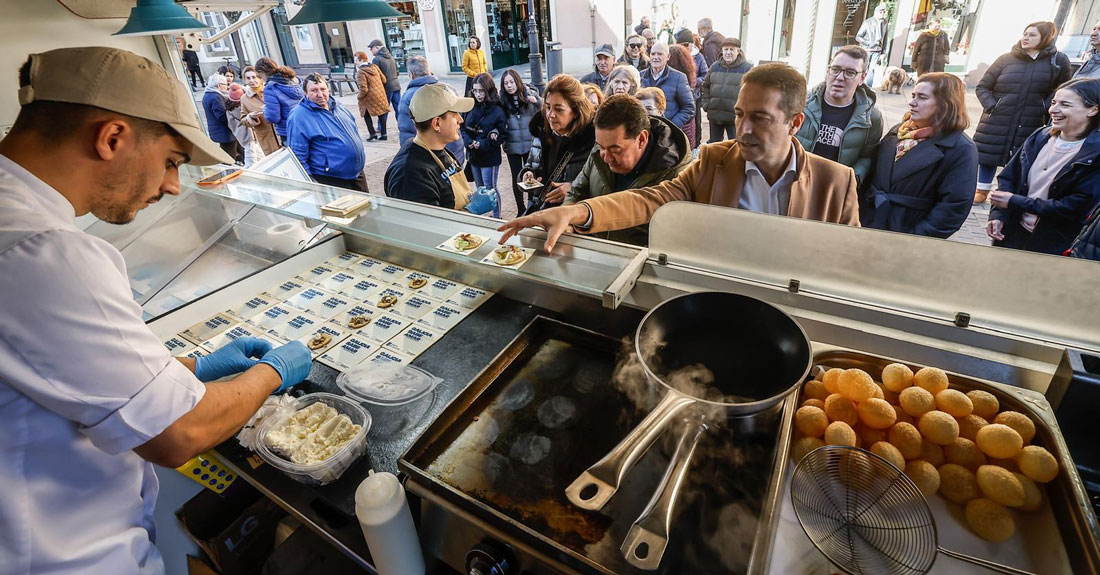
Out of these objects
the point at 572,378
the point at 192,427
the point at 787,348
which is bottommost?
the point at 572,378

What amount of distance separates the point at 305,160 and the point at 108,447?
175 inches

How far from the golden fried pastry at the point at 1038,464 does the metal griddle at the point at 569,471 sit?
45 centimetres

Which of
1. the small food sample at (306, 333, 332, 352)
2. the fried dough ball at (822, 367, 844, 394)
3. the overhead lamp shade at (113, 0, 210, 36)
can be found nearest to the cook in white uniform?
the small food sample at (306, 333, 332, 352)

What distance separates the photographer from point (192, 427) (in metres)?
1.26

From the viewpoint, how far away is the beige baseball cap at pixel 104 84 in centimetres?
121

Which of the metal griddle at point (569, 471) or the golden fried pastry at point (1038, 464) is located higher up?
the golden fried pastry at point (1038, 464)

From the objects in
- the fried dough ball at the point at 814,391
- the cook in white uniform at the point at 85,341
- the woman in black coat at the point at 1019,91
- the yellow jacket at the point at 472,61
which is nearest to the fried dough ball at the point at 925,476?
the fried dough ball at the point at 814,391

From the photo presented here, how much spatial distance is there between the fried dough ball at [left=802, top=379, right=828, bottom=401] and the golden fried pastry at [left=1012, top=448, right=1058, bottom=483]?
1.22 feet

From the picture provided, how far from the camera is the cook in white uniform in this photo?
1.08m

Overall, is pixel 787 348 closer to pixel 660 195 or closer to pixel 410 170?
pixel 660 195

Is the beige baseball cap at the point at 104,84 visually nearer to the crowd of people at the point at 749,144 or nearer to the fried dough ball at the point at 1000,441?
the crowd of people at the point at 749,144

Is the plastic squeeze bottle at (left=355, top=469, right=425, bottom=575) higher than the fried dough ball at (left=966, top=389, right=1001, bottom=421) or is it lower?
lower

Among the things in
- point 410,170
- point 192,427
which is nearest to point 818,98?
point 410,170

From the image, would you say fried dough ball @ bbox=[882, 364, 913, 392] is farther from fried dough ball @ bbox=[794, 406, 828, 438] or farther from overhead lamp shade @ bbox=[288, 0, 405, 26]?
overhead lamp shade @ bbox=[288, 0, 405, 26]
